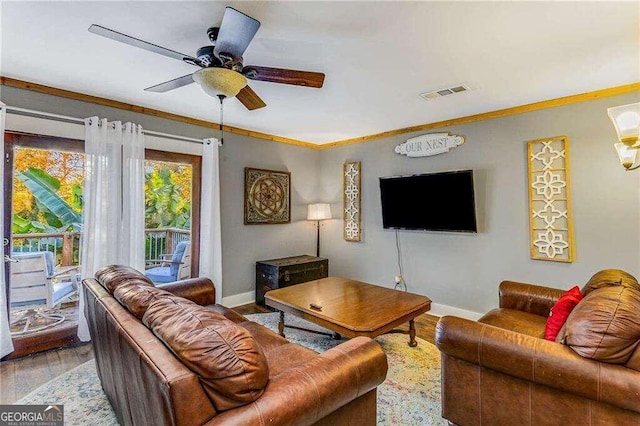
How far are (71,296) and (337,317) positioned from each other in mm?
2743

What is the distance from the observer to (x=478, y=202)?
11.9 feet

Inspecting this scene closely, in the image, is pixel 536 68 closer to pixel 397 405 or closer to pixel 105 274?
pixel 397 405

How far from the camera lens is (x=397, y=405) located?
83.2 inches

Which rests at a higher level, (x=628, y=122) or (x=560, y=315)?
(x=628, y=122)

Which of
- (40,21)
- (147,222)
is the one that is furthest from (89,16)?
(147,222)

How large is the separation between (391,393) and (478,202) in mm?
2370

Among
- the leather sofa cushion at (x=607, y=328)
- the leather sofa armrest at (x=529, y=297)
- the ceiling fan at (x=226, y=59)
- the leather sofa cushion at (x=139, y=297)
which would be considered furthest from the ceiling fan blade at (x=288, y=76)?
the leather sofa armrest at (x=529, y=297)

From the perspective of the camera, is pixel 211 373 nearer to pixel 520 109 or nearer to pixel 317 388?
pixel 317 388

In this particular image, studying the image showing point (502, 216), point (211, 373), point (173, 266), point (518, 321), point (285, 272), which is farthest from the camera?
point (285, 272)

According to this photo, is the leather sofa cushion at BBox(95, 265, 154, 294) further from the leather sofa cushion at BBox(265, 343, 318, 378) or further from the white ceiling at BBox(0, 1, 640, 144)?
the white ceiling at BBox(0, 1, 640, 144)

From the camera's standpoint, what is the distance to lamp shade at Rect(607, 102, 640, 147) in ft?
5.76

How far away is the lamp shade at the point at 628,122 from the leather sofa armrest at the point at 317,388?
74.2 inches

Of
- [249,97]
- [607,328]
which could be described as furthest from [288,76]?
[607,328]

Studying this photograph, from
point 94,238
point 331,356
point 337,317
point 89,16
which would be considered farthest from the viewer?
point 94,238
